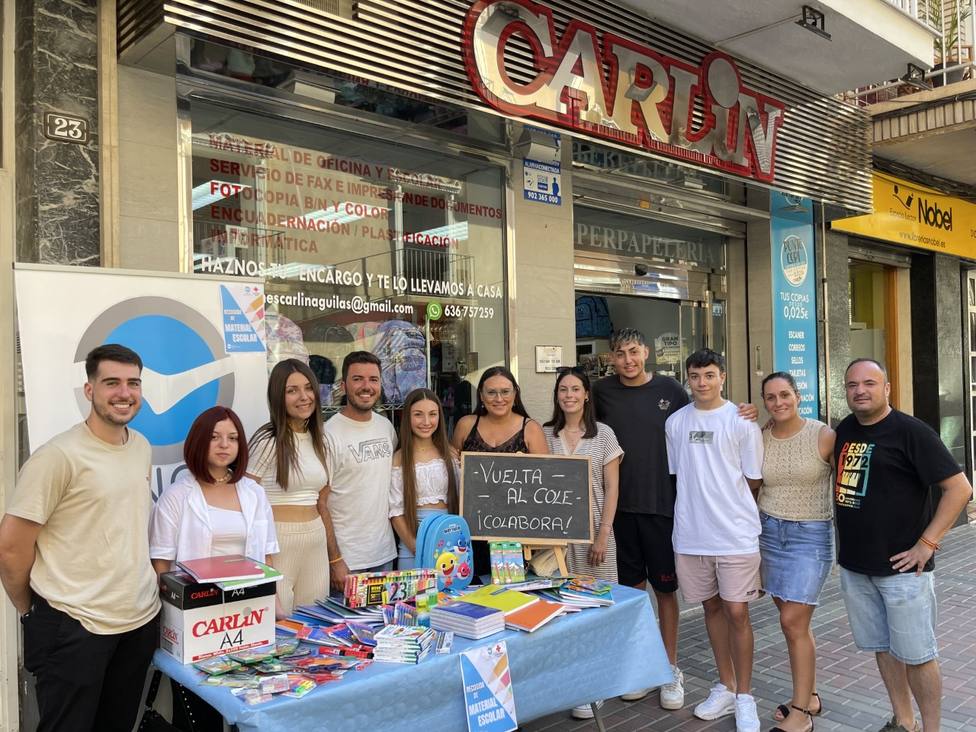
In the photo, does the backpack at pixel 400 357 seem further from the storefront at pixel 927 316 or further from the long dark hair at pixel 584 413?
the storefront at pixel 927 316

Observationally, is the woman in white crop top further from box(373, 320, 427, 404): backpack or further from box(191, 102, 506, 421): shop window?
box(373, 320, 427, 404): backpack

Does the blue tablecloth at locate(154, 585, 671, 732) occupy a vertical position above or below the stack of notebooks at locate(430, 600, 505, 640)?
below

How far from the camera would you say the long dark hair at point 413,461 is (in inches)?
155

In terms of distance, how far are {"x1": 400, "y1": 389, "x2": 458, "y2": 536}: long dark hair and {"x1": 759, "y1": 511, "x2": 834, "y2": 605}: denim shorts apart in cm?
165

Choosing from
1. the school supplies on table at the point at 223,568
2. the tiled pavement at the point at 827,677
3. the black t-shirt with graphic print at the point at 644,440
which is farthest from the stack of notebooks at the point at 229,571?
the black t-shirt with graphic print at the point at 644,440

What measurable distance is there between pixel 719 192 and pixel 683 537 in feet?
13.8

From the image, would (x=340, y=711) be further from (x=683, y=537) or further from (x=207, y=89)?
(x=207, y=89)

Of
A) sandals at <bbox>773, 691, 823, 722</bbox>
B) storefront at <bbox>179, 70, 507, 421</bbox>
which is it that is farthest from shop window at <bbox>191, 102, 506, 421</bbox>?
sandals at <bbox>773, 691, 823, 722</bbox>

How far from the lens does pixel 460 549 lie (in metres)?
3.66

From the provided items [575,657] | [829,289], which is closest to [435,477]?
[575,657]

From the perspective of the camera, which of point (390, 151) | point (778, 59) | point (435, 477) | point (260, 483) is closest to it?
point (260, 483)

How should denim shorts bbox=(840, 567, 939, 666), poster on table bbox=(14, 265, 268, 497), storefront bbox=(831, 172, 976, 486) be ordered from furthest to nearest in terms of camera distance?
1. storefront bbox=(831, 172, 976, 486)
2. denim shorts bbox=(840, 567, 939, 666)
3. poster on table bbox=(14, 265, 268, 497)

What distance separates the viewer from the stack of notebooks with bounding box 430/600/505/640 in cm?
300

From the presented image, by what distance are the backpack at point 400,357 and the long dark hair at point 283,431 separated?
1401 mm
